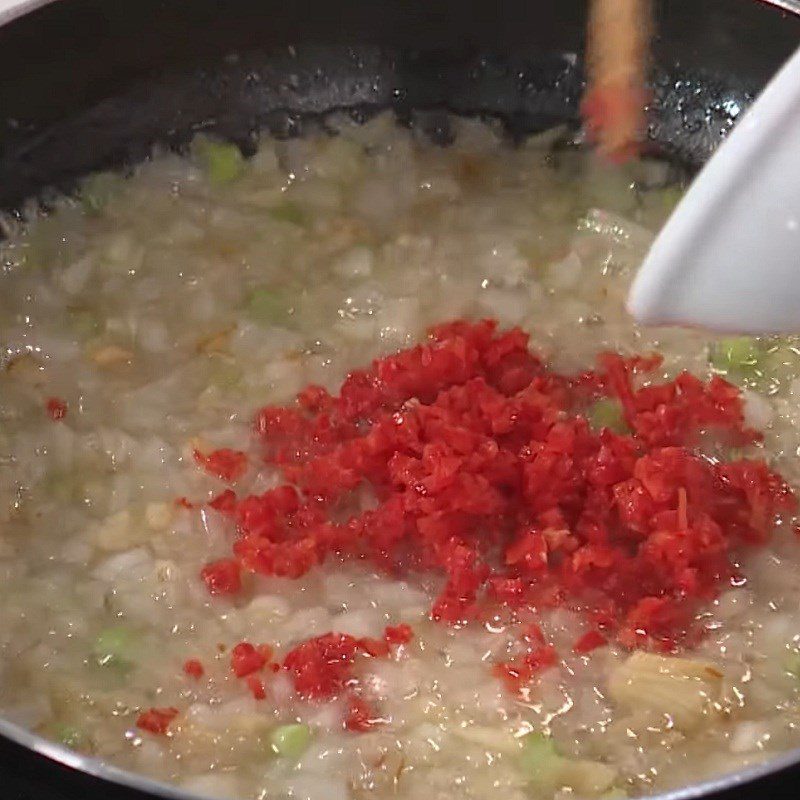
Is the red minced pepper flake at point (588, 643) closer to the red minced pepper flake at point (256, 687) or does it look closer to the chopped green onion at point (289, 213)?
the red minced pepper flake at point (256, 687)

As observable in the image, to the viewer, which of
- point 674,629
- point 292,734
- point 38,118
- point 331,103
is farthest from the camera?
point 331,103

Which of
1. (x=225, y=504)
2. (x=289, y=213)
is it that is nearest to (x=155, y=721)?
(x=225, y=504)

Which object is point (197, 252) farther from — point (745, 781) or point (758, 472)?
point (745, 781)

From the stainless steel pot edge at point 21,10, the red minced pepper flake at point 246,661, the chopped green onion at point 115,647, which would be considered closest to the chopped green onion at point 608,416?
the red minced pepper flake at point 246,661

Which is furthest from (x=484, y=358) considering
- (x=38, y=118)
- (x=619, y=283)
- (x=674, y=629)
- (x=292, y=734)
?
(x=38, y=118)

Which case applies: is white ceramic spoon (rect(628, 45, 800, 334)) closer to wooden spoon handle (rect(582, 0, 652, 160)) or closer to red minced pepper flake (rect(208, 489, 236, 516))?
red minced pepper flake (rect(208, 489, 236, 516))

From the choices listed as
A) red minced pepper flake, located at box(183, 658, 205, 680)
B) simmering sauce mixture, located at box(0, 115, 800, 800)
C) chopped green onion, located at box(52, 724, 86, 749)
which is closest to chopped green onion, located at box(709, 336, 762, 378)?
simmering sauce mixture, located at box(0, 115, 800, 800)
